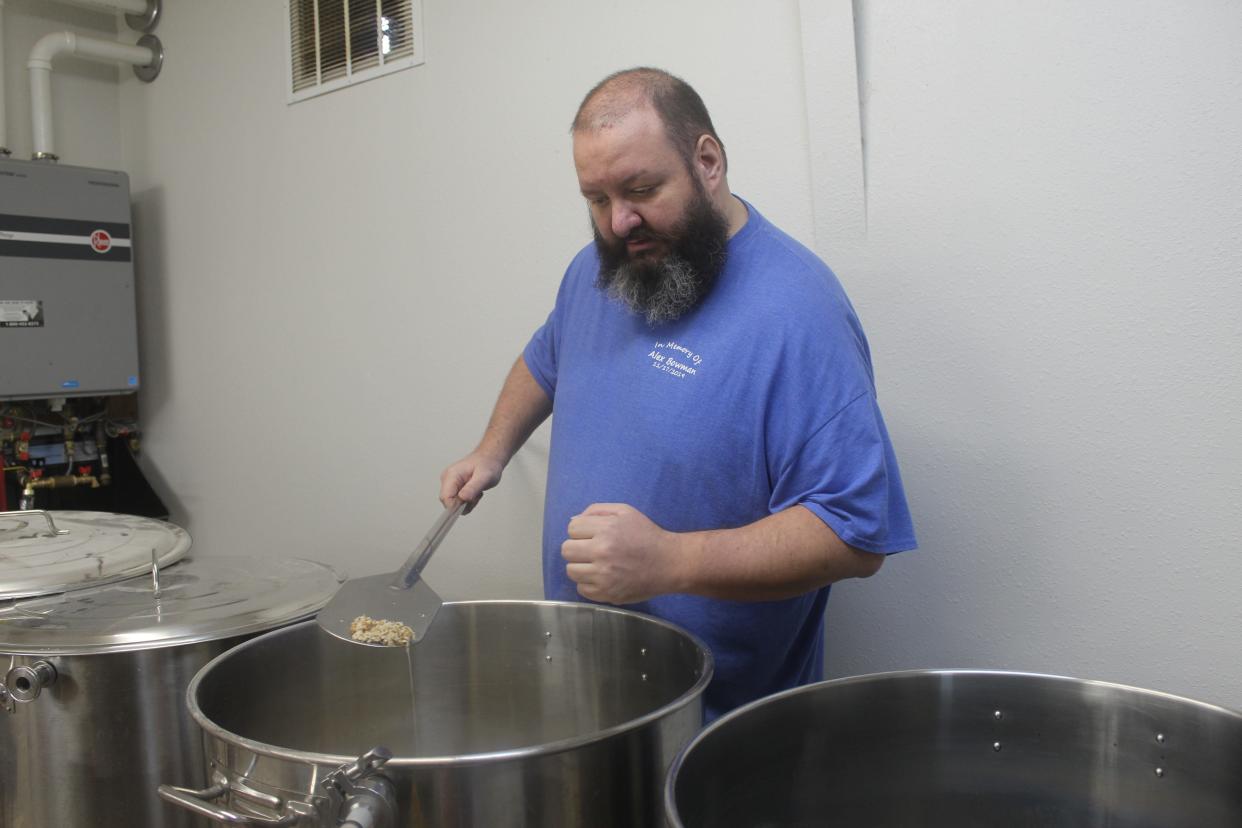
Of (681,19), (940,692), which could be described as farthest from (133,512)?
(940,692)

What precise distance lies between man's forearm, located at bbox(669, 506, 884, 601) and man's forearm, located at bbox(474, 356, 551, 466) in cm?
52

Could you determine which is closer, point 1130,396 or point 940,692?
point 940,692

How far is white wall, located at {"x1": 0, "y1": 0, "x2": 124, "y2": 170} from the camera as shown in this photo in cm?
264

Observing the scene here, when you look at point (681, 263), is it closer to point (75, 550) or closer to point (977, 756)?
point (977, 756)

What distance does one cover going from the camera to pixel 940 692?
80 cm

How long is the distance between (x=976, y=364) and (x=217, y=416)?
6.48ft

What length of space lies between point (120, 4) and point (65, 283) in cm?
75

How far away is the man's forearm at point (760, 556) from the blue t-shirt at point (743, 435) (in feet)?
0.07

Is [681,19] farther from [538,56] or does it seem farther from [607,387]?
[607,387]

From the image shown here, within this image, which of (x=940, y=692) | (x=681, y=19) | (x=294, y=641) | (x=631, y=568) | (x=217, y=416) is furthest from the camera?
(x=217, y=416)

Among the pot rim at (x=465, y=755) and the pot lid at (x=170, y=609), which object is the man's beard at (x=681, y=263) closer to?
the pot rim at (x=465, y=755)

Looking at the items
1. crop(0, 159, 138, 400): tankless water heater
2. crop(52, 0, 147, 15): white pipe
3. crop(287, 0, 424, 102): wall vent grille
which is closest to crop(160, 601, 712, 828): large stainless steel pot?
crop(287, 0, 424, 102): wall vent grille

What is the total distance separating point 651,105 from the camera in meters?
1.15

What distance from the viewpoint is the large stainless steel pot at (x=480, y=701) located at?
30.3 inches
